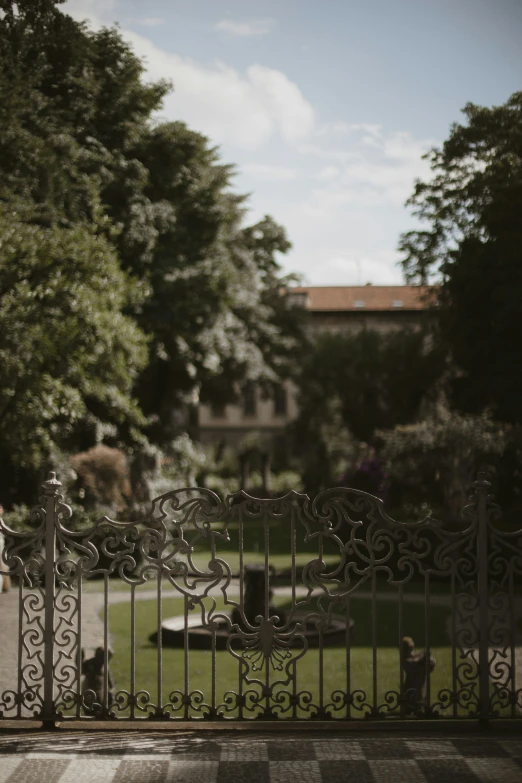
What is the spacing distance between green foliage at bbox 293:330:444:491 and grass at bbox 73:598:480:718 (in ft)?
91.4

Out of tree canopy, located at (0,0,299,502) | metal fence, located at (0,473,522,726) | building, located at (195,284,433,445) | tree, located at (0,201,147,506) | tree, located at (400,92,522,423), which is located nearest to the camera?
metal fence, located at (0,473,522,726)

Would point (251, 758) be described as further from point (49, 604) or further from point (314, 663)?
point (314, 663)

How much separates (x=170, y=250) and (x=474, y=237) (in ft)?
27.7

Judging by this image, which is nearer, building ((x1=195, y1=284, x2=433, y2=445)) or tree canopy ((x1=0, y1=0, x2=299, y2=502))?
tree canopy ((x1=0, y1=0, x2=299, y2=502))

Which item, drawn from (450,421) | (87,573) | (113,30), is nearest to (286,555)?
(450,421)

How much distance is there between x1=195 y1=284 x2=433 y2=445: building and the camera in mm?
62656

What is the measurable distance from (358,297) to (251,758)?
199ft

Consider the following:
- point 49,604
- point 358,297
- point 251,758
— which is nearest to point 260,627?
point 251,758

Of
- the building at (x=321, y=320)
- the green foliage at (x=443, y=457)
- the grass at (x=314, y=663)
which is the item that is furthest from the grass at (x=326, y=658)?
the building at (x=321, y=320)

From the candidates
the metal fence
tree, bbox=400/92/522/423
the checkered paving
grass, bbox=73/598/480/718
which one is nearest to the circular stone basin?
the metal fence

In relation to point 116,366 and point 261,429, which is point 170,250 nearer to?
point 116,366

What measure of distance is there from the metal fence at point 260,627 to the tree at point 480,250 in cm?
473

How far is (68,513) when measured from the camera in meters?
6.87

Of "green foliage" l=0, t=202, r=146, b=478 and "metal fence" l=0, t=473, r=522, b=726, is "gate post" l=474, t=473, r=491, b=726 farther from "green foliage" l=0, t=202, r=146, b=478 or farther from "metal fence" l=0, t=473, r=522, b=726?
"green foliage" l=0, t=202, r=146, b=478
